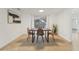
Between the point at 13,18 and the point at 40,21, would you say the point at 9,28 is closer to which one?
the point at 13,18

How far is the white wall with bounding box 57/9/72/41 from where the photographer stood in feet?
8.20

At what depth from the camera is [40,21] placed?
8.61 ft

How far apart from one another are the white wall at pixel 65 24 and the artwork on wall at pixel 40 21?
34 cm

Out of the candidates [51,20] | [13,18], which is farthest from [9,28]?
[51,20]

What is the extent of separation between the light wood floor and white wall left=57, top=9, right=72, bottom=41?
0.41 ft

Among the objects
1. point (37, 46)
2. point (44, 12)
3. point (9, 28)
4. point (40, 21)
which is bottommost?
point (37, 46)

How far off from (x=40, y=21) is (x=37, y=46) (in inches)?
22.7

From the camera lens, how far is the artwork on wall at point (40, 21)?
260 centimetres

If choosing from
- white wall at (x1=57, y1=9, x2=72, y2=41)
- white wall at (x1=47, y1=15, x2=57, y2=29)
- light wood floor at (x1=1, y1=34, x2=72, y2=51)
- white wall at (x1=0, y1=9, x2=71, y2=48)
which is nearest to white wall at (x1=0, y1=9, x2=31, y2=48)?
white wall at (x1=0, y1=9, x2=71, y2=48)

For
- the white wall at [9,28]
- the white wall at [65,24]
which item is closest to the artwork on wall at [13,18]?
the white wall at [9,28]

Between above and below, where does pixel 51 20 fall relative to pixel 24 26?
above

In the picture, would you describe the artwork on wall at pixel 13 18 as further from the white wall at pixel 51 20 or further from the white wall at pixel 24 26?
the white wall at pixel 51 20
